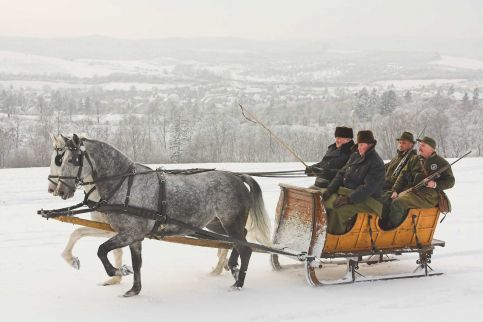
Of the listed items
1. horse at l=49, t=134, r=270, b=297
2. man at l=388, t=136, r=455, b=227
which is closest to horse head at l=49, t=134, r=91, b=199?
horse at l=49, t=134, r=270, b=297

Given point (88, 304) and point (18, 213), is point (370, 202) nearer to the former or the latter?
point (88, 304)

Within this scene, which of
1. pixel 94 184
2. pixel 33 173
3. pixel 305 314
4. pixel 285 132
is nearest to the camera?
pixel 305 314

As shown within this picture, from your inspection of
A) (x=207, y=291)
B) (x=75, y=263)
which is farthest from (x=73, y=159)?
(x=207, y=291)

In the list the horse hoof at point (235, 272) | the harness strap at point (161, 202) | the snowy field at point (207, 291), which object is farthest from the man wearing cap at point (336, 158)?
the harness strap at point (161, 202)

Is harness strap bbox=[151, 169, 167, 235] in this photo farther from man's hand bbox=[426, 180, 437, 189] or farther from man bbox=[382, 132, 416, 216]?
man's hand bbox=[426, 180, 437, 189]

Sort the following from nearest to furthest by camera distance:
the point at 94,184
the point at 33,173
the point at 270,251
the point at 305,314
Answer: the point at 305,314 → the point at 94,184 → the point at 270,251 → the point at 33,173

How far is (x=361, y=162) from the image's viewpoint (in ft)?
25.3

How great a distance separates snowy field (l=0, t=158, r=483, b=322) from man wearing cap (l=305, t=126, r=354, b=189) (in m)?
1.48

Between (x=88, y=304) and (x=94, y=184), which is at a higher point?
(x=94, y=184)

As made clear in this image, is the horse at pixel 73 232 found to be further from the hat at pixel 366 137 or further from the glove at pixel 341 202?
the hat at pixel 366 137

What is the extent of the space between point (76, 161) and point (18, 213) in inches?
339

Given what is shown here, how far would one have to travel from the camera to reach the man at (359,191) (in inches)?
297

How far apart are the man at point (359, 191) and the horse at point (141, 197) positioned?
1.21 meters

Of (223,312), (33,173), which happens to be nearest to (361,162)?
(223,312)
